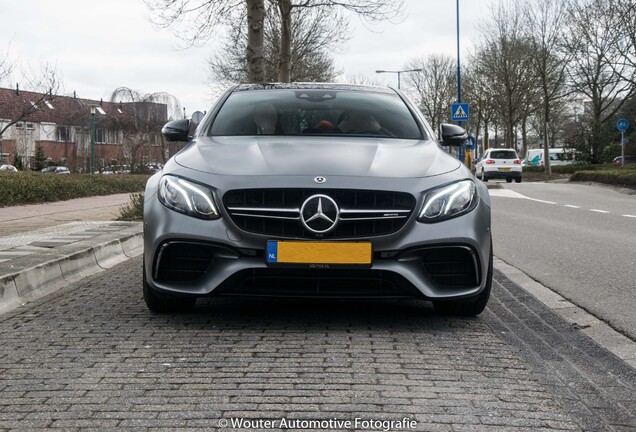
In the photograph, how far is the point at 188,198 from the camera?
15.0ft

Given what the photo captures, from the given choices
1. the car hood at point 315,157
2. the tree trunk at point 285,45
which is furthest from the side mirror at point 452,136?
the tree trunk at point 285,45

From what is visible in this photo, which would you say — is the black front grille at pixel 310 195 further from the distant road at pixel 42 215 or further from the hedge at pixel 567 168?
the hedge at pixel 567 168

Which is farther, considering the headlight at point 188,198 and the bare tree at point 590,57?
the bare tree at point 590,57

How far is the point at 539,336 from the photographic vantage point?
181 inches

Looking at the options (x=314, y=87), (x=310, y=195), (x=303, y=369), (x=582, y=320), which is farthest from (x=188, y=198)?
(x=582, y=320)

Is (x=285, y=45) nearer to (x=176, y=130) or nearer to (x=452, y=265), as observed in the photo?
(x=176, y=130)

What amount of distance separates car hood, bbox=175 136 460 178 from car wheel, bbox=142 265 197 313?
782 mm

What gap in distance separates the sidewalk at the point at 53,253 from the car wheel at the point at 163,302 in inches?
49.4

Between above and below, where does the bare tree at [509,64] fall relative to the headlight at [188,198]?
above

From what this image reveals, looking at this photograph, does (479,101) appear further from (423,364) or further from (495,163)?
(423,364)

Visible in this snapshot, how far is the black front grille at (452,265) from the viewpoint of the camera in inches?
178

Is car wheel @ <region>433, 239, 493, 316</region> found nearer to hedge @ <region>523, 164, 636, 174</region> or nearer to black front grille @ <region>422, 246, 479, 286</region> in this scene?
black front grille @ <region>422, 246, 479, 286</region>

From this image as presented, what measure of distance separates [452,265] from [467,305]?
19.0 inches

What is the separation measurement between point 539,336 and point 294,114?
2337 mm
